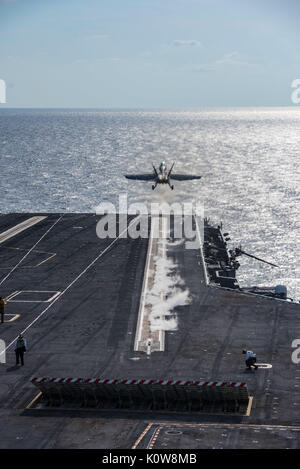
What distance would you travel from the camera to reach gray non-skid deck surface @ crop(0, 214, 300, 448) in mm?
29828

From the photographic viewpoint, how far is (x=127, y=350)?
41.7 metres

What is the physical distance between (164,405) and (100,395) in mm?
3230

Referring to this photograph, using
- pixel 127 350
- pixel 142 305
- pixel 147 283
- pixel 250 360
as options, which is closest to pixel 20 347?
pixel 127 350

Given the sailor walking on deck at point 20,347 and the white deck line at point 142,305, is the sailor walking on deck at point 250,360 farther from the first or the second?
the sailor walking on deck at point 20,347

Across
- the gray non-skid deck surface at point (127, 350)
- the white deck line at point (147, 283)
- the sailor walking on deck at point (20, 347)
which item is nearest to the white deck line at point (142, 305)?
the white deck line at point (147, 283)

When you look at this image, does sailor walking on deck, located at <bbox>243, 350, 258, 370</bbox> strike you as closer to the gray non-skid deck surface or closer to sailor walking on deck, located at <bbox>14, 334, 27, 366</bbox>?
the gray non-skid deck surface

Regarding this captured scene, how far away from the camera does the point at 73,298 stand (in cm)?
5428

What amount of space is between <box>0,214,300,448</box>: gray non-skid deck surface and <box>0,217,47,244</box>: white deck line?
1208 cm

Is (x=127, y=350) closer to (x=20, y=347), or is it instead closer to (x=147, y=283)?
(x=20, y=347)

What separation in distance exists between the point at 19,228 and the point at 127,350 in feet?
165

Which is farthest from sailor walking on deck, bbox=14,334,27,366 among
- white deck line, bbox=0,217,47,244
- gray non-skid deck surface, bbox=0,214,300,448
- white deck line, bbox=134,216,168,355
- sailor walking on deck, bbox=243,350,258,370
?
white deck line, bbox=0,217,47,244
